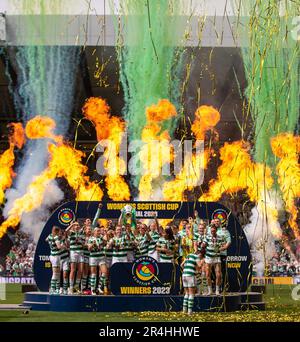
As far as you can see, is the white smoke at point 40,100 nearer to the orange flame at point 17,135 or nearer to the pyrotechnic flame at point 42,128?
the pyrotechnic flame at point 42,128

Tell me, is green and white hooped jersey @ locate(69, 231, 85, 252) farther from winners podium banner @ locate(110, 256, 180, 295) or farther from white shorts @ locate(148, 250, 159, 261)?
white shorts @ locate(148, 250, 159, 261)

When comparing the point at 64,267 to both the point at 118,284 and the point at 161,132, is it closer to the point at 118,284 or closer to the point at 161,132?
the point at 118,284

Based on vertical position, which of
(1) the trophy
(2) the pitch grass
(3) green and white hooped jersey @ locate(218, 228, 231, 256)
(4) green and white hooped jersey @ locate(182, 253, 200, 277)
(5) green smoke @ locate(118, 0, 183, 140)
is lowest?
(2) the pitch grass

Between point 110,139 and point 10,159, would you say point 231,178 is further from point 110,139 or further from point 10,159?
point 10,159

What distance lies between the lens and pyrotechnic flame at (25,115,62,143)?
3622 centimetres

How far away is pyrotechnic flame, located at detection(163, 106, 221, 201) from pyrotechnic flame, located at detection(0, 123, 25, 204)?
8.79 metres

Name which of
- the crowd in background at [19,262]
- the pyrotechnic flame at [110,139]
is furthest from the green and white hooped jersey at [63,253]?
the crowd in background at [19,262]

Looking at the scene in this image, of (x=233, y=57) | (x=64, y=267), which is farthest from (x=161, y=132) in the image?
(x=64, y=267)

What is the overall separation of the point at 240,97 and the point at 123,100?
226 inches

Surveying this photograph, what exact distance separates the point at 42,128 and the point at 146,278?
21341 millimetres

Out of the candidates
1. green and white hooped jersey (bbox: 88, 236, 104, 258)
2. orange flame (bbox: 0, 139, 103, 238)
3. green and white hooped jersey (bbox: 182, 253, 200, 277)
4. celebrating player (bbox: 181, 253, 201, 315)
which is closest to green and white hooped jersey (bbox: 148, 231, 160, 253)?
green and white hooped jersey (bbox: 88, 236, 104, 258)

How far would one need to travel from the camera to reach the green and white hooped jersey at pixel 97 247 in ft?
55.7

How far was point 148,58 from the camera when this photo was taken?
29438mm

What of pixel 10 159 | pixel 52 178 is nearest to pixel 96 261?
pixel 52 178
